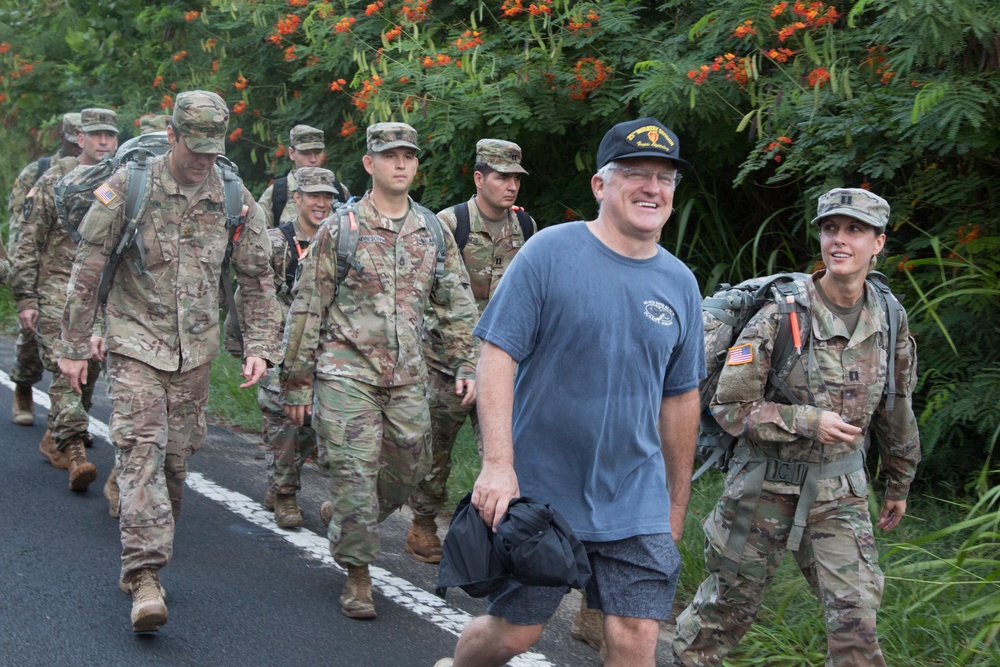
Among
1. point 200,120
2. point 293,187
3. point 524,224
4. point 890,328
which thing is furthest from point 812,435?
point 293,187

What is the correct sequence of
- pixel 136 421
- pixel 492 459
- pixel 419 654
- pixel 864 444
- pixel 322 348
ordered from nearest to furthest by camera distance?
pixel 492 459 < pixel 864 444 < pixel 419 654 < pixel 136 421 < pixel 322 348

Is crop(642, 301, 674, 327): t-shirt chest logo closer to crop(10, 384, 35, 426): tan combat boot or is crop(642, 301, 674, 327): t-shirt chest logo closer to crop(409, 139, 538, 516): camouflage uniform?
crop(409, 139, 538, 516): camouflage uniform

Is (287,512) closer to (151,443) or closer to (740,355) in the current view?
(151,443)

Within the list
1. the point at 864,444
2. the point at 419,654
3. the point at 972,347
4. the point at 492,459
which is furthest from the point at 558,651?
the point at 972,347

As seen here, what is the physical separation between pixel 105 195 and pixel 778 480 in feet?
10.6

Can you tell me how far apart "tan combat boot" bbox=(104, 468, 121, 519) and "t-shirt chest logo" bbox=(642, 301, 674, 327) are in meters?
3.98

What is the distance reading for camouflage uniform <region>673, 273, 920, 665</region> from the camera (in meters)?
4.32

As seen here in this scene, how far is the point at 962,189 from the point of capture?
6.32 metres

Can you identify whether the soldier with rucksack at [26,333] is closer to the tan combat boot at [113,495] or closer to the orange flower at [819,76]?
the tan combat boot at [113,495]

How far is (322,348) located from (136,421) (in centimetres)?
93

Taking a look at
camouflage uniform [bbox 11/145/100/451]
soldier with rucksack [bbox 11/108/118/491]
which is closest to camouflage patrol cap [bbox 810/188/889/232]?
soldier with rucksack [bbox 11/108/118/491]

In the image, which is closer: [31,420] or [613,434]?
[613,434]

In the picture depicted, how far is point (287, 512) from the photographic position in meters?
6.75

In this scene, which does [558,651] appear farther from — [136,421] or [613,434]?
[136,421]
